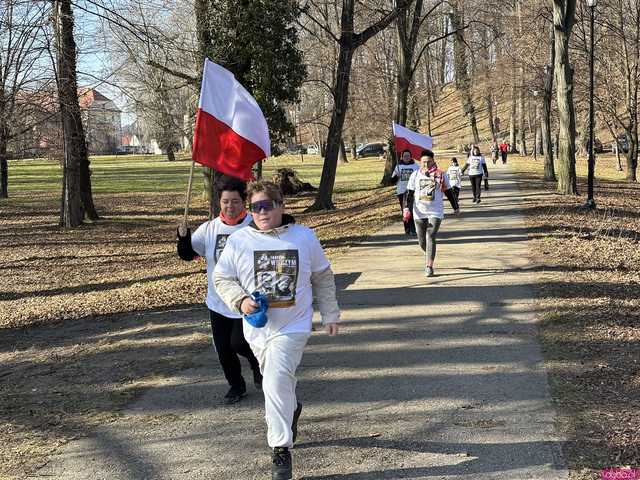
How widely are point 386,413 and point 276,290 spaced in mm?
1550

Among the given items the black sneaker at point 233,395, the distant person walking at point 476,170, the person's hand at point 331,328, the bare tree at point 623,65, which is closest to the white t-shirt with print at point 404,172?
the distant person walking at point 476,170

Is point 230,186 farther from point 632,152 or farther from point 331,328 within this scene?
point 632,152

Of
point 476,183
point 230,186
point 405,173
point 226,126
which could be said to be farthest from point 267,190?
point 476,183

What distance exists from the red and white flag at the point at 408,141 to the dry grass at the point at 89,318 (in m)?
2.03

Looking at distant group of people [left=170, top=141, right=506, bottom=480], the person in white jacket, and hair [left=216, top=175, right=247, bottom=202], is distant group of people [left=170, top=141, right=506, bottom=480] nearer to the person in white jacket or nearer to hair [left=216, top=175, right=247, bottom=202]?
the person in white jacket

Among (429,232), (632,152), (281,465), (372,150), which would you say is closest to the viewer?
(281,465)

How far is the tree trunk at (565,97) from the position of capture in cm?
2236

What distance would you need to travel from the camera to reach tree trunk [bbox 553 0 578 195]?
22.4 m

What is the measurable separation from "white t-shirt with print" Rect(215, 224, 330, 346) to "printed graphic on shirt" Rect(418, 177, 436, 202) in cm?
611

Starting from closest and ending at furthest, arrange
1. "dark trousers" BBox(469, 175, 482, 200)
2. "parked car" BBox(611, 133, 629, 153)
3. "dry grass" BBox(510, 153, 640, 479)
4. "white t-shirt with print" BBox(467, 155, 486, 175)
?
1. "dry grass" BBox(510, 153, 640, 479)
2. "white t-shirt with print" BBox(467, 155, 486, 175)
3. "dark trousers" BBox(469, 175, 482, 200)
4. "parked car" BBox(611, 133, 629, 153)

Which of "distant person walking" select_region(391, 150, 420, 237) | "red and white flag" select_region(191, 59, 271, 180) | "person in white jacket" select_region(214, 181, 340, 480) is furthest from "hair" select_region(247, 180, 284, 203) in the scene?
"distant person walking" select_region(391, 150, 420, 237)

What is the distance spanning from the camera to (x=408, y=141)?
15.7 m

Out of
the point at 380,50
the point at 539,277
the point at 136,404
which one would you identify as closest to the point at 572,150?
the point at 539,277

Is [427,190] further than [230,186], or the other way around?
[427,190]
